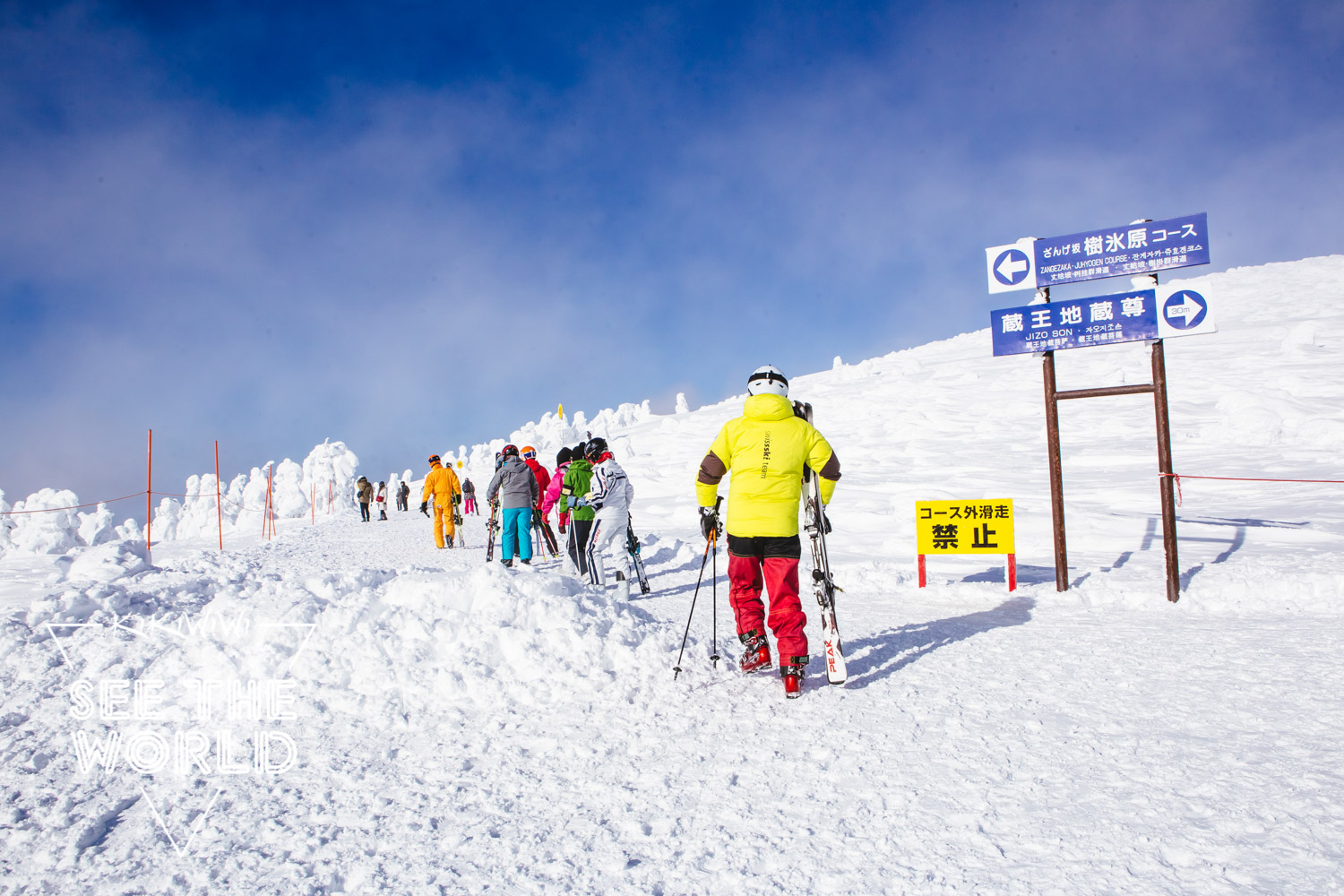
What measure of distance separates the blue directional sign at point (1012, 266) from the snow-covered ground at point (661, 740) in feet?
5.85

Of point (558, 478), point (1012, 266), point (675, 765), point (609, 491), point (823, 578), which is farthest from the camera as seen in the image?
→ point (558, 478)

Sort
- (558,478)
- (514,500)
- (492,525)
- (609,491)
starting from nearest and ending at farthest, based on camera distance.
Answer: (609,491) < (558,478) < (514,500) < (492,525)

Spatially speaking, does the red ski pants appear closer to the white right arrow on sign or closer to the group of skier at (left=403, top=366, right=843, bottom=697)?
the group of skier at (left=403, top=366, right=843, bottom=697)

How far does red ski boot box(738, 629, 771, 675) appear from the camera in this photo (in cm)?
472

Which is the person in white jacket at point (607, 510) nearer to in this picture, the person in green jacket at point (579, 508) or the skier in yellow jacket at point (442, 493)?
the person in green jacket at point (579, 508)

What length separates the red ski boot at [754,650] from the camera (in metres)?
4.72

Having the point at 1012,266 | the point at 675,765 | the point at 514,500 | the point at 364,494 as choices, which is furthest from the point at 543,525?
the point at 364,494

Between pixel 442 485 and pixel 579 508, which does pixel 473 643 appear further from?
pixel 442 485

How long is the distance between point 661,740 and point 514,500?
690 cm

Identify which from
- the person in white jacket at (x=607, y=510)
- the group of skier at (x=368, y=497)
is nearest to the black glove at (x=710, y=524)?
the person in white jacket at (x=607, y=510)

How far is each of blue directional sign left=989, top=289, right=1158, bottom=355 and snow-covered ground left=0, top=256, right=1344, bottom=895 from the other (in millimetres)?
666

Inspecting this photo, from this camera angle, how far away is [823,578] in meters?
4.72

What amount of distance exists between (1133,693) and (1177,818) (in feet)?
5.83

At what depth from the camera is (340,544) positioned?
54.7 ft
